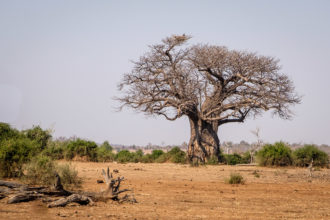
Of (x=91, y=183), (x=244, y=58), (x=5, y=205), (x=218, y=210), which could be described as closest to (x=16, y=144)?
(x=91, y=183)

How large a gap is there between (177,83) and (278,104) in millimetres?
5826

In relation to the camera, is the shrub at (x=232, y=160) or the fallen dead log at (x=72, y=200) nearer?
the fallen dead log at (x=72, y=200)

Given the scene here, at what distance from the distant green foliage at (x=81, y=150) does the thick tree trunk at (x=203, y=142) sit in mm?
5736

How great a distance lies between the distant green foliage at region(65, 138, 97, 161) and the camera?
24.0 m

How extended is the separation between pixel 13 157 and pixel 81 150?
1179 centimetres

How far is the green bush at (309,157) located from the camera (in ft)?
79.4

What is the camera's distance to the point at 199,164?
24000mm

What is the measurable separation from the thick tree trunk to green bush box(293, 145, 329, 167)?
4595mm

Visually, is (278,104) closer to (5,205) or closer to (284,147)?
(284,147)

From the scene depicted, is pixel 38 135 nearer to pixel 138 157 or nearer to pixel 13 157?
pixel 13 157

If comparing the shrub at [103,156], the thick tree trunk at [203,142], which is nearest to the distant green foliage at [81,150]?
the shrub at [103,156]

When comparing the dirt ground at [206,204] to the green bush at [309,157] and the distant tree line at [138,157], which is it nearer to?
the distant tree line at [138,157]

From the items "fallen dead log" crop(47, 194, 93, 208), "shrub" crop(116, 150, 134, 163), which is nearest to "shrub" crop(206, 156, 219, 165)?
"shrub" crop(116, 150, 134, 163)

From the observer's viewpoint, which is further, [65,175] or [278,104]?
[278,104]
